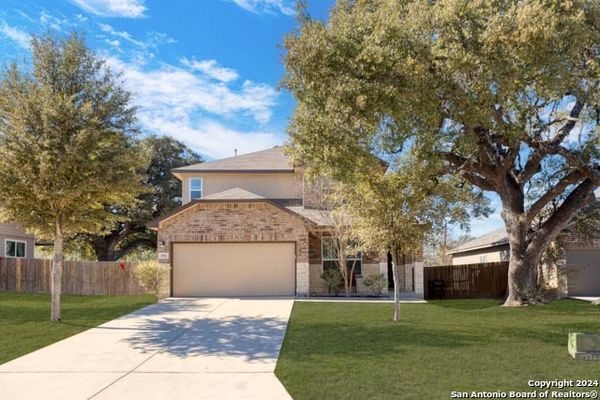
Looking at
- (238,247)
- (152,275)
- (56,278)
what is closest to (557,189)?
(238,247)

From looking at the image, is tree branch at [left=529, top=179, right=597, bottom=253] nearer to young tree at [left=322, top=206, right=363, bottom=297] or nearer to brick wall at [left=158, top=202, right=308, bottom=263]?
young tree at [left=322, top=206, right=363, bottom=297]

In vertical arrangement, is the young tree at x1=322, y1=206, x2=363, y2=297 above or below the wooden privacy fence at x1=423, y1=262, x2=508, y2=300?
above

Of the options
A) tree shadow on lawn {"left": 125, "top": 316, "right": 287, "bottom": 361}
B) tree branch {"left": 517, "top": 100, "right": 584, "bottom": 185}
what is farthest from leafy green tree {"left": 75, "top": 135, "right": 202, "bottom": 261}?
tree branch {"left": 517, "top": 100, "right": 584, "bottom": 185}

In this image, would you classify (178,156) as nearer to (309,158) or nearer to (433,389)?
(309,158)

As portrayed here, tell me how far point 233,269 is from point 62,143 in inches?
365

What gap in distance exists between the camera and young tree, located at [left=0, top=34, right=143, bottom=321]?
12875 millimetres

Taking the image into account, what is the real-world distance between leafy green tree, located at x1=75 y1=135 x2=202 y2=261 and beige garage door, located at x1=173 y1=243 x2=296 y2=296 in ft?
53.5

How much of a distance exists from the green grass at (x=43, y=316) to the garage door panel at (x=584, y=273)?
17886mm

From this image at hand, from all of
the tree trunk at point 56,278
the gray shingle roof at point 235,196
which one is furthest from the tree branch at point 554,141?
the tree trunk at point 56,278

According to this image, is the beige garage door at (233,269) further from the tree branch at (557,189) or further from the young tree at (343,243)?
the tree branch at (557,189)

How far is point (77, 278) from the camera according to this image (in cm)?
2162

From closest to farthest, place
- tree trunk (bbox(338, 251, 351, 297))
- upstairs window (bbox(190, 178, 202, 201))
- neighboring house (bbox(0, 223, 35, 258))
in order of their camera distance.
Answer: tree trunk (bbox(338, 251, 351, 297)) < upstairs window (bbox(190, 178, 202, 201)) < neighboring house (bbox(0, 223, 35, 258))

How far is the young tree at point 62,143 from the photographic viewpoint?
1288 cm

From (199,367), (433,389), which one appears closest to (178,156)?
(199,367)
